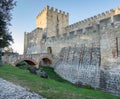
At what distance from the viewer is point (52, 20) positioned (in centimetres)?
3019

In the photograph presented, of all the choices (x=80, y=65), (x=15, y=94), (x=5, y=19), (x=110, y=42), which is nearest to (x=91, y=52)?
(x=80, y=65)

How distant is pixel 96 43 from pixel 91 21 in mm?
11863

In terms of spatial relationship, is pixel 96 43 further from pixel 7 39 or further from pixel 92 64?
pixel 7 39

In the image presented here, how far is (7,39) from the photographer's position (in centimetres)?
1104

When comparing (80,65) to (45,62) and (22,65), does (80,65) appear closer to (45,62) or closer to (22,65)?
(22,65)

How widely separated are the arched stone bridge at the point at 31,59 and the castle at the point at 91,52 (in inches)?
40.5

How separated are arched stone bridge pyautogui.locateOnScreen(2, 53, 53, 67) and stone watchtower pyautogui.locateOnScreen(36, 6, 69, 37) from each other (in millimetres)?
5537

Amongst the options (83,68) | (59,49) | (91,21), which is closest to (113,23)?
(83,68)

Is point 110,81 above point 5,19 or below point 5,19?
below

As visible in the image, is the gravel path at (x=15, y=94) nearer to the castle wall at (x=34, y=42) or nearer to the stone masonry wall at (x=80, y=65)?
the stone masonry wall at (x=80, y=65)

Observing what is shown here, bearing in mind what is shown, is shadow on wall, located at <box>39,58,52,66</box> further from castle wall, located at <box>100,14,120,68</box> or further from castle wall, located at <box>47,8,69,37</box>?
castle wall, located at <box>100,14,120,68</box>

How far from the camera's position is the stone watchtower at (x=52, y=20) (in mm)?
29612

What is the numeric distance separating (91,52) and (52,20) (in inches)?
606

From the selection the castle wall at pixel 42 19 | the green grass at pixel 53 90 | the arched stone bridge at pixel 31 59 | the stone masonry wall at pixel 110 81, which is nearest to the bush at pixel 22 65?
the arched stone bridge at pixel 31 59
